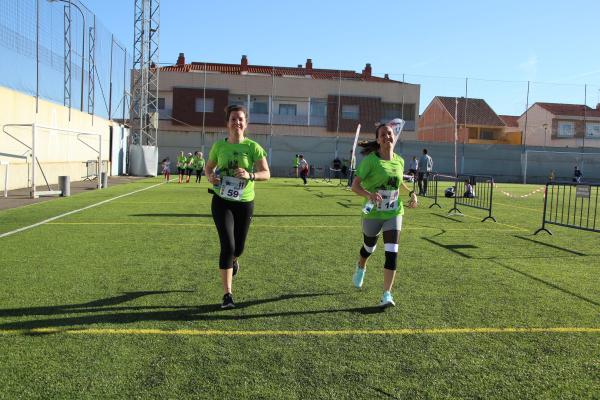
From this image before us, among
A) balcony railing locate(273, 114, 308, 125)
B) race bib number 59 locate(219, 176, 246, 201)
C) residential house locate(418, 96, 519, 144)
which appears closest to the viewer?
race bib number 59 locate(219, 176, 246, 201)

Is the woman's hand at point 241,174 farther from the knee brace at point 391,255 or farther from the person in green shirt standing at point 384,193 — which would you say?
the knee brace at point 391,255

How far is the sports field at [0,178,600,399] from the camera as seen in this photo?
3.72m

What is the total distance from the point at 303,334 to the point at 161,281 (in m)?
2.50

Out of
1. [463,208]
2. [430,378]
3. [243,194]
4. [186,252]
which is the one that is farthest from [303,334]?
[463,208]

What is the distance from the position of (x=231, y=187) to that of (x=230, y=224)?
1.22 ft

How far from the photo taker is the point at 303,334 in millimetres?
4746

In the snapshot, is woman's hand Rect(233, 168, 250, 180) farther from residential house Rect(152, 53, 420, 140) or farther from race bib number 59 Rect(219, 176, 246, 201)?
residential house Rect(152, 53, 420, 140)

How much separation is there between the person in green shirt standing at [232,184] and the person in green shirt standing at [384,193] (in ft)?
3.49

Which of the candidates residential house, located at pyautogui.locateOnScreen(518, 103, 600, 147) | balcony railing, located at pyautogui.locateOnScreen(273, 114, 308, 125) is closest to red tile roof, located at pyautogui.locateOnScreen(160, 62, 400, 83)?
balcony railing, located at pyautogui.locateOnScreen(273, 114, 308, 125)

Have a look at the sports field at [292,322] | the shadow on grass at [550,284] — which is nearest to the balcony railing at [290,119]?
the sports field at [292,322]

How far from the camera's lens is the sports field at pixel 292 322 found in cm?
372

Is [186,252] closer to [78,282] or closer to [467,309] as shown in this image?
[78,282]

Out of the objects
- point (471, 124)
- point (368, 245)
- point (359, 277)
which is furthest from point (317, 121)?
point (368, 245)

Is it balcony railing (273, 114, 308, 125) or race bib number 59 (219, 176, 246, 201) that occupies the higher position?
balcony railing (273, 114, 308, 125)
